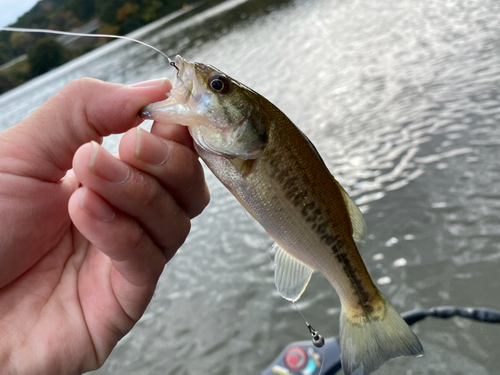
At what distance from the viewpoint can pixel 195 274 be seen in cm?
654

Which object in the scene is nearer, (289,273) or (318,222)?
(318,222)

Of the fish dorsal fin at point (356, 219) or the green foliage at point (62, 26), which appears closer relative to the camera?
the fish dorsal fin at point (356, 219)

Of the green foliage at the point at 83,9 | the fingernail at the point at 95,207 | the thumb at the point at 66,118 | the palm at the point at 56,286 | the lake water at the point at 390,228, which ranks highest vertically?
the green foliage at the point at 83,9

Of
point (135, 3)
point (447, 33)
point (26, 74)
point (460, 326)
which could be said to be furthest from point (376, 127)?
point (135, 3)

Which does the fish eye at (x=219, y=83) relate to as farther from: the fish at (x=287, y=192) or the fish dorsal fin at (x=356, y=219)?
the fish dorsal fin at (x=356, y=219)

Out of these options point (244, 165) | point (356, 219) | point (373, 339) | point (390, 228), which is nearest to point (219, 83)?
point (244, 165)

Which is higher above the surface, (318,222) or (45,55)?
(45,55)

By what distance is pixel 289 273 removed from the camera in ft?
7.58

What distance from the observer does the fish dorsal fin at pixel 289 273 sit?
2.28m

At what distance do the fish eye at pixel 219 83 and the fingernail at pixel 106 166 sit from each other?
64 centimetres

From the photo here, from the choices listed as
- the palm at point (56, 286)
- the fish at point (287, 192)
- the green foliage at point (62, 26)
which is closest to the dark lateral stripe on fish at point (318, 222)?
the fish at point (287, 192)

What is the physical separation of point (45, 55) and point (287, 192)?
60.7 meters

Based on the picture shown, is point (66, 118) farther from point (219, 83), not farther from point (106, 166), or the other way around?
point (219, 83)

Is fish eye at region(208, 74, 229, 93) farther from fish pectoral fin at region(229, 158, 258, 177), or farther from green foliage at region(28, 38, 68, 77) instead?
green foliage at region(28, 38, 68, 77)
